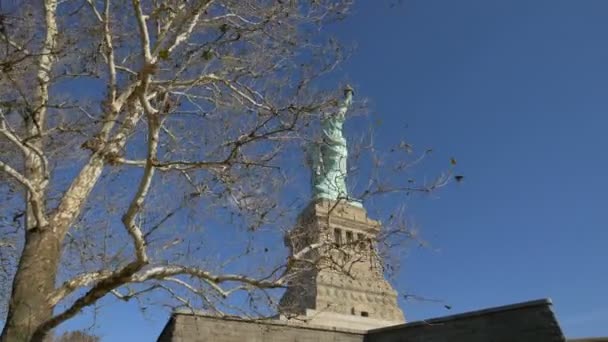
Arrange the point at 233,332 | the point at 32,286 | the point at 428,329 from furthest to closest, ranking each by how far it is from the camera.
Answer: the point at 428,329
the point at 233,332
the point at 32,286

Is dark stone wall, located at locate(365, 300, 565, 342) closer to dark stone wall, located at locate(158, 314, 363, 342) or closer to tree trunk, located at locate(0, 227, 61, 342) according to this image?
dark stone wall, located at locate(158, 314, 363, 342)

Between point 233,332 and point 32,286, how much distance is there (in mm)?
6880

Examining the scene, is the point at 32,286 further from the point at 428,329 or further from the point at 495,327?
the point at 495,327

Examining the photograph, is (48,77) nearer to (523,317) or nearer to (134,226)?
(134,226)

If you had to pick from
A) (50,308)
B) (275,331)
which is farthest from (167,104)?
(275,331)

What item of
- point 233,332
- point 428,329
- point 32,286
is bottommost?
point 32,286

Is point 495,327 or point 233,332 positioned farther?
point 233,332

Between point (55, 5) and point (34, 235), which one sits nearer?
point (34, 235)

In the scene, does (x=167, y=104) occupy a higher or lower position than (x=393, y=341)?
higher

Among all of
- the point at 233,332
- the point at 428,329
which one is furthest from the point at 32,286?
the point at 428,329

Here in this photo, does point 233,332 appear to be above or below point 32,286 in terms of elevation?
above

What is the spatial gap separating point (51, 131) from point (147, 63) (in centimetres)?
257

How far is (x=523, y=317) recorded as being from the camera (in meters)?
11.1

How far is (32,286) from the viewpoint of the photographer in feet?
19.4
